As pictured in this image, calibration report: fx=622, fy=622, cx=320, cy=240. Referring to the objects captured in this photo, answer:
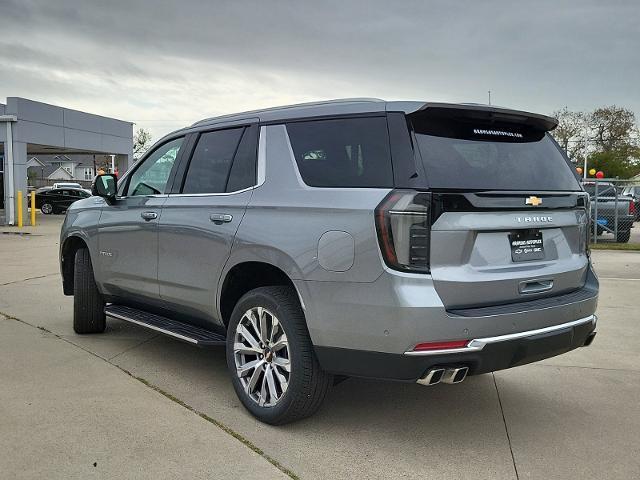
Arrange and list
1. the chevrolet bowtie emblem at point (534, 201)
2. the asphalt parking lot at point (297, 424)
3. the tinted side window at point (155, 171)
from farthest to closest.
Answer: the tinted side window at point (155, 171), the chevrolet bowtie emblem at point (534, 201), the asphalt parking lot at point (297, 424)

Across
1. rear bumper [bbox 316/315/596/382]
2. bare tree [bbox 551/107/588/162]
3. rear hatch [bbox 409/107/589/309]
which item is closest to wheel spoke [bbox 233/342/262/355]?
rear bumper [bbox 316/315/596/382]

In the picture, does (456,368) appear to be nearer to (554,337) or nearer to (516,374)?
(554,337)

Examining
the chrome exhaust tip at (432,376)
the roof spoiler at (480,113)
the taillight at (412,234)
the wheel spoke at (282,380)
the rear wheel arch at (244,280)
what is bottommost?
the wheel spoke at (282,380)

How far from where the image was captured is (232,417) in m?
3.90

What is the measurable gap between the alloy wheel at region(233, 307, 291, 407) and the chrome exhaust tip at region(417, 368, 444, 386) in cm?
Result: 80

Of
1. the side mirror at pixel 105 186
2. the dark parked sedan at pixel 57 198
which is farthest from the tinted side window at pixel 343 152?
the dark parked sedan at pixel 57 198

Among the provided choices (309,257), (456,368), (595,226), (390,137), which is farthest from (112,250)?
(595,226)

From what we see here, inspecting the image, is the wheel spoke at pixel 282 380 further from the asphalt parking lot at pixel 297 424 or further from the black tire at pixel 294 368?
the asphalt parking lot at pixel 297 424

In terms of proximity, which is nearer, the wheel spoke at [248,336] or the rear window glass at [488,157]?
the rear window glass at [488,157]

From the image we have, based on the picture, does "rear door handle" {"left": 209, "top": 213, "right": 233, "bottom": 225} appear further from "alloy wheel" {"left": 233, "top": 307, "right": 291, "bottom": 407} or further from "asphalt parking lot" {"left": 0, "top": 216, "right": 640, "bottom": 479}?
"asphalt parking lot" {"left": 0, "top": 216, "right": 640, "bottom": 479}

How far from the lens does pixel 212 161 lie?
4461 millimetres

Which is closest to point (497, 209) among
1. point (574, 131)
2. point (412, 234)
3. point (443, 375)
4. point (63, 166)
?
point (412, 234)

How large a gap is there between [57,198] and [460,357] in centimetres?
3149

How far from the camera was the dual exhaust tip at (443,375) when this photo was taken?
3.13m
